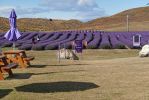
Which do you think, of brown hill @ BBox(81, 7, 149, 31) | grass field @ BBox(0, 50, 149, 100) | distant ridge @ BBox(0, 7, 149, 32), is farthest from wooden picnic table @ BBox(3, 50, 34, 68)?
distant ridge @ BBox(0, 7, 149, 32)

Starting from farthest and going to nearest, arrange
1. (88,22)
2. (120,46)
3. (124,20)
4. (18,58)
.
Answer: (88,22), (124,20), (120,46), (18,58)

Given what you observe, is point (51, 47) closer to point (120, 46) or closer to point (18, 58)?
point (120, 46)

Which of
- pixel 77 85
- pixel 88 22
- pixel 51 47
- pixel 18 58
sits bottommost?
pixel 88 22

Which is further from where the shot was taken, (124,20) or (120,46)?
(124,20)

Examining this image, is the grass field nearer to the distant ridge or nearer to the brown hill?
the brown hill

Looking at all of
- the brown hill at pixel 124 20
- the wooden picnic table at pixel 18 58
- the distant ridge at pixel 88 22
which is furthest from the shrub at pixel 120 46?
the distant ridge at pixel 88 22

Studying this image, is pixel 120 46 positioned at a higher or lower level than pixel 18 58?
lower

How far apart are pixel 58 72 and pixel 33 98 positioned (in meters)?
6.08

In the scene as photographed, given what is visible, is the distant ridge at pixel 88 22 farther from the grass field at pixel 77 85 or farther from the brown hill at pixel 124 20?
the grass field at pixel 77 85

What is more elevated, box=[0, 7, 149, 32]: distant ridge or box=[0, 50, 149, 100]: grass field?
box=[0, 50, 149, 100]: grass field

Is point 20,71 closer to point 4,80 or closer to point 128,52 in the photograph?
point 4,80

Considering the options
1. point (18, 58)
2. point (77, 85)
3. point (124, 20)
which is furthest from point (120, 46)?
point (124, 20)

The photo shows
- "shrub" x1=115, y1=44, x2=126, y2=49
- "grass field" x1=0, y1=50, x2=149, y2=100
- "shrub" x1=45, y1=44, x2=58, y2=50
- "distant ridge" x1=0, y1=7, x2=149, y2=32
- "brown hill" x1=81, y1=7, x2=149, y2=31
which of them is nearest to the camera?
"grass field" x1=0, y1=50, x2=149, y2=100

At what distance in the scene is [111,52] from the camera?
36.7 metres
